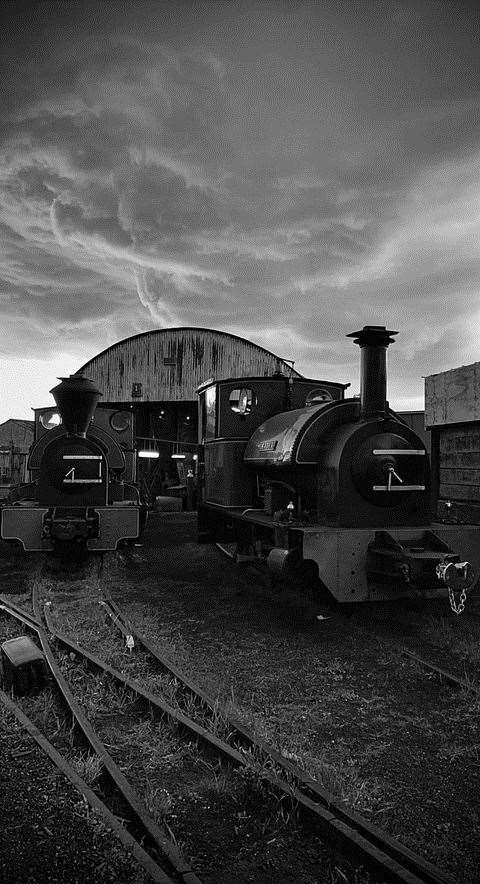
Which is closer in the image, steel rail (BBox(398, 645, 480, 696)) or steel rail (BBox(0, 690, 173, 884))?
steel rail (BBox(0, 690, 173, 884))

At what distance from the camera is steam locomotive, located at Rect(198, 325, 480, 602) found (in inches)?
230

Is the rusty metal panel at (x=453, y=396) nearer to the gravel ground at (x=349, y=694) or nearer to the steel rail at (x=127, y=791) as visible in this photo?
the gravel ground at (x=349, y=694)

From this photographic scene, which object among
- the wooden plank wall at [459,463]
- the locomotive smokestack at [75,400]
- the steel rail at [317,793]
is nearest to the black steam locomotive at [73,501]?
the locomotive smokestack at [75,400]

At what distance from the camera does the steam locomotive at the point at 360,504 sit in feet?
19.1

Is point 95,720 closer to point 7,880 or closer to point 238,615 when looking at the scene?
point 7,880

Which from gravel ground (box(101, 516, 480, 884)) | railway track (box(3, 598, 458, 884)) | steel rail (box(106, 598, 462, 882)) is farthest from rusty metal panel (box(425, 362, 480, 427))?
steel rail (box(106, 598, 462, 882))

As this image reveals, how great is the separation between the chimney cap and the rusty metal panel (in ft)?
10.8

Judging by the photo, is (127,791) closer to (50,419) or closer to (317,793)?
(317,793)

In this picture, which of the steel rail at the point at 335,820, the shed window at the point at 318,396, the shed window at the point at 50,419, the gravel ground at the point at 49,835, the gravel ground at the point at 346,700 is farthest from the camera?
the shed window at the point at 50,419

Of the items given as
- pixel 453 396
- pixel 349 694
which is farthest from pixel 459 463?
pixel 349 694

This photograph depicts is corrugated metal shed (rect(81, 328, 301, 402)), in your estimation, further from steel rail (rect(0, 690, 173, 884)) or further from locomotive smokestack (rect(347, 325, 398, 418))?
steel rail (rect(0, 690, 173, 884))

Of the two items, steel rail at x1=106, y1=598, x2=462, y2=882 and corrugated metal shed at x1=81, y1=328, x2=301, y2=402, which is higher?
corrugated metal shed at x1=81, y1=328, x2=301, y2=402

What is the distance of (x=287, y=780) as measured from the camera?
125 inches

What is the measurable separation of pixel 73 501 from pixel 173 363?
13.5m
